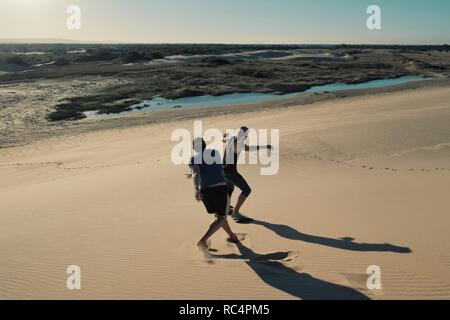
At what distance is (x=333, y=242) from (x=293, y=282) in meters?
1.54

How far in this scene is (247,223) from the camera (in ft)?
24.6

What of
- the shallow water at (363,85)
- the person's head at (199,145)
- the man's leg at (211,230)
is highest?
the shallow water at (363,85)

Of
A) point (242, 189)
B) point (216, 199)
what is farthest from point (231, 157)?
point (216, 199)

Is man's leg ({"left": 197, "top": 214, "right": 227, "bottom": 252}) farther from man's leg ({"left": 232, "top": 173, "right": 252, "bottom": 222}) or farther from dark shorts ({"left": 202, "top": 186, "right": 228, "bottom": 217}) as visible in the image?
man's leg ({"left": 232, "top": 173, "right": 252, "bottom": 222})

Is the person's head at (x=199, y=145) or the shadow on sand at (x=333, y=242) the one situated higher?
the person's head at (x=199, y=145)

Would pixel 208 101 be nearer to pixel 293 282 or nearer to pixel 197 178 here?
pixel 197 178

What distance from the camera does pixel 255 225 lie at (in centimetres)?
737

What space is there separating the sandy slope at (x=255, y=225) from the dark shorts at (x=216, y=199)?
0.61 m

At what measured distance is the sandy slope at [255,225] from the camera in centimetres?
508

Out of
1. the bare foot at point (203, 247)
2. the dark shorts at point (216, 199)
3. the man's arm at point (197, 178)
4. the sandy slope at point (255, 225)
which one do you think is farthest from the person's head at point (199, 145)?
the sandy slope at point (255, 225)

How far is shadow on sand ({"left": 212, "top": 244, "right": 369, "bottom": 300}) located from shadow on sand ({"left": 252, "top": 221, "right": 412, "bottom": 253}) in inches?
29.8

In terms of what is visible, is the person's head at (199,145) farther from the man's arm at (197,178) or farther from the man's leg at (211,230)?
the man's leg at (211,230)

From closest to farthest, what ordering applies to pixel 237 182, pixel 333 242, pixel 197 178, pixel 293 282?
pixel 293 282
pixel 197 178
pixel 333 242
pixel 237 182
